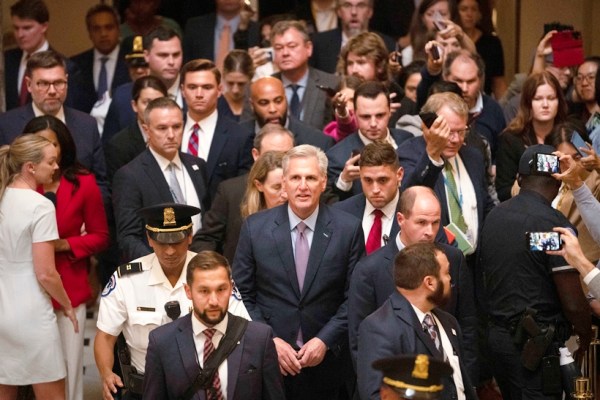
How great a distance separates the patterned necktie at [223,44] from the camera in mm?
10984

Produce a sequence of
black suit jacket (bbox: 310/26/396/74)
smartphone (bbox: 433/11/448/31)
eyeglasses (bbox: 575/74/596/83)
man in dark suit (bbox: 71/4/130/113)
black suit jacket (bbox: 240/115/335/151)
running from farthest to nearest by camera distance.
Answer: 1. man in dark suit (bbox: 71/4/130/113)
2. black suit jacket (bbox: 310/26/396/74)
3. smartphone (bbox: 433/11/448/31)
4. eyeglasses (bbox: 575/74/596/83)
5. black suit jacket (bbox: 240/115/335/151)

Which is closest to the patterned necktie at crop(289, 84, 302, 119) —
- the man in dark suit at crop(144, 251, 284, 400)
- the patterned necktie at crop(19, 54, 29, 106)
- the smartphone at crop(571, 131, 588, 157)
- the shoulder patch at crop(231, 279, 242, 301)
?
the patterned necktie at crop(19, 54, 29, 106)

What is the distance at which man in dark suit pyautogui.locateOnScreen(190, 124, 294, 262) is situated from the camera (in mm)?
7840

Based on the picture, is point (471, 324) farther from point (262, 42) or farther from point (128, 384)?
point (262, 42)

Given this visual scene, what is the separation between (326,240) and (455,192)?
1.18 m

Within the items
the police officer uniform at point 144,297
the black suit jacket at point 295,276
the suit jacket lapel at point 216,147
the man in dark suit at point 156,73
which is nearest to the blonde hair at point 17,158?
the police officer uniform at point 144,297

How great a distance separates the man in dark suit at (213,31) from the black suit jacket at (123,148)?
7.17 ft

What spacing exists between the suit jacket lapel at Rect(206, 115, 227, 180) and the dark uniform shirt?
7.33 feet

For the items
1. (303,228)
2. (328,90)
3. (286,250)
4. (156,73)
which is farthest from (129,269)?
(156,73)

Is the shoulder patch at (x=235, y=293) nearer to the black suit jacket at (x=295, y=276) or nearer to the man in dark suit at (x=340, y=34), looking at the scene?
the black suit jacket at (x=295, y=276)

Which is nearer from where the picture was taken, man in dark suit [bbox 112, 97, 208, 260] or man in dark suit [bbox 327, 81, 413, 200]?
man in dark suit [bbox 112, 97, 208, 260]

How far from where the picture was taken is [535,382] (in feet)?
23.3

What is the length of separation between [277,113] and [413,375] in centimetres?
386

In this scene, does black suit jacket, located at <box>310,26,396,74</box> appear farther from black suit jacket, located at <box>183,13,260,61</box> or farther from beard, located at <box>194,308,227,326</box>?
beard, located at <box>194,308,227,326</box>
